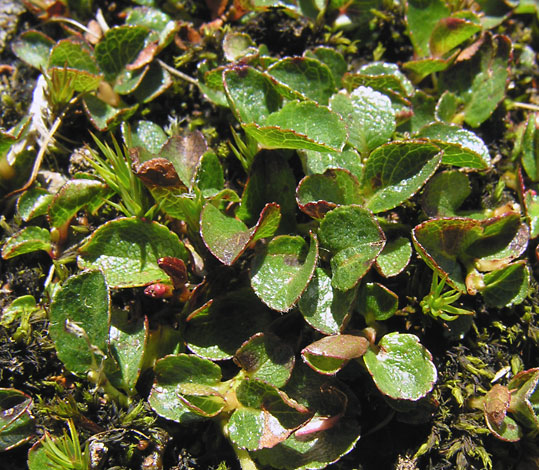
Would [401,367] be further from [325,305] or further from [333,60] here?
[333,60]

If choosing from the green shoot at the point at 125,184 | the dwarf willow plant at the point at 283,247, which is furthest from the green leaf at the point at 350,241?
the green shoot at the point at 125,184


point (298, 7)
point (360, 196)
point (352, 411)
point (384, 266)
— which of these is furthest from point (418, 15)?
point (352, 411)

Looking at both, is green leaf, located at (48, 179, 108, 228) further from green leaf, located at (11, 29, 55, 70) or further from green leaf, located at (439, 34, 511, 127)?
green leaf, located at (439, 34, 511, 127)

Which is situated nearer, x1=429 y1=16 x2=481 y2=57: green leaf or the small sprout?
the small sprout

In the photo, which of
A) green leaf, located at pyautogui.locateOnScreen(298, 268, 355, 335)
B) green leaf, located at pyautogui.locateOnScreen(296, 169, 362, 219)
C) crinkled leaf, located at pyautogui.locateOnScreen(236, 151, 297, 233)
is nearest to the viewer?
green leaf, located at pyautogui.locateOnScreen(298, 268, 355, 335)

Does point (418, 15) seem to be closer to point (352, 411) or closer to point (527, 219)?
point (527, 219)

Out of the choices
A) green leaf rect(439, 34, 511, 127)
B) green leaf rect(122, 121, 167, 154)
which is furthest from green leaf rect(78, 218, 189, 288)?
green leaf rect(439, 34, 511, 127)

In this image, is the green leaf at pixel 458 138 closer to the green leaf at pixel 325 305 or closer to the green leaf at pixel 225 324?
the green leaf at pixel 325 305
